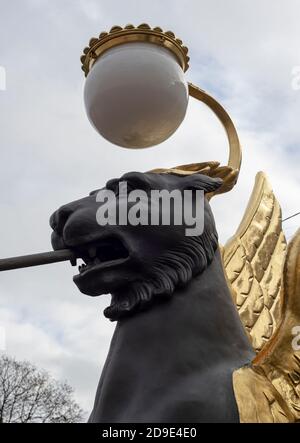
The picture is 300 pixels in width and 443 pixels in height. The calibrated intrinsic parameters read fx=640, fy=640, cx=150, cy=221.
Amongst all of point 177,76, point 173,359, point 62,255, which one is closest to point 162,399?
point 173,359

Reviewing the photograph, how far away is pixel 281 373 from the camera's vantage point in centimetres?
232

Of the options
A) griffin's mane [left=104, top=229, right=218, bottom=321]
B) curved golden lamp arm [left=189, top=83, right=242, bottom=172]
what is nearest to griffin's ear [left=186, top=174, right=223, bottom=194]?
griffin's mane [left=104, top=229, right=218, bottom=321]

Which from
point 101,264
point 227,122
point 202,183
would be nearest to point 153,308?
point 101,264

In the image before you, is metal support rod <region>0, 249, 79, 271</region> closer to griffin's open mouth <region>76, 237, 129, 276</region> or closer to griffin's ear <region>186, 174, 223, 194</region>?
griffin's open mouth <region>76, 237, 129, 276</region>

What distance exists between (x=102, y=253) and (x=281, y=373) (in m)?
0.86

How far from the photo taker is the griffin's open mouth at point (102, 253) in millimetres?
2588

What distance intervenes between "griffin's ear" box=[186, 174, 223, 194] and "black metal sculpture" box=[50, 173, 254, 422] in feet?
0.52

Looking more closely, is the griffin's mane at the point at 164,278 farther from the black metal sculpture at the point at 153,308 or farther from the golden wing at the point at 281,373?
the golden wing at the point at 281,373

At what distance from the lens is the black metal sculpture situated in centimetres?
240

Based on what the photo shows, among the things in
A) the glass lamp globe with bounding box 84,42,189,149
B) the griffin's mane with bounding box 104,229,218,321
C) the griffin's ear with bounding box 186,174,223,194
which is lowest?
the griffin's mane with bounding box 104,229,218,321

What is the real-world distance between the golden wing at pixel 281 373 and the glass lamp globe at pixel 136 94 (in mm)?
788

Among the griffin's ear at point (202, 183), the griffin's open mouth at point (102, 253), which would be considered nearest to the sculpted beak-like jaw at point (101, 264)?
the griffin's open mouth at point (102, 253)
